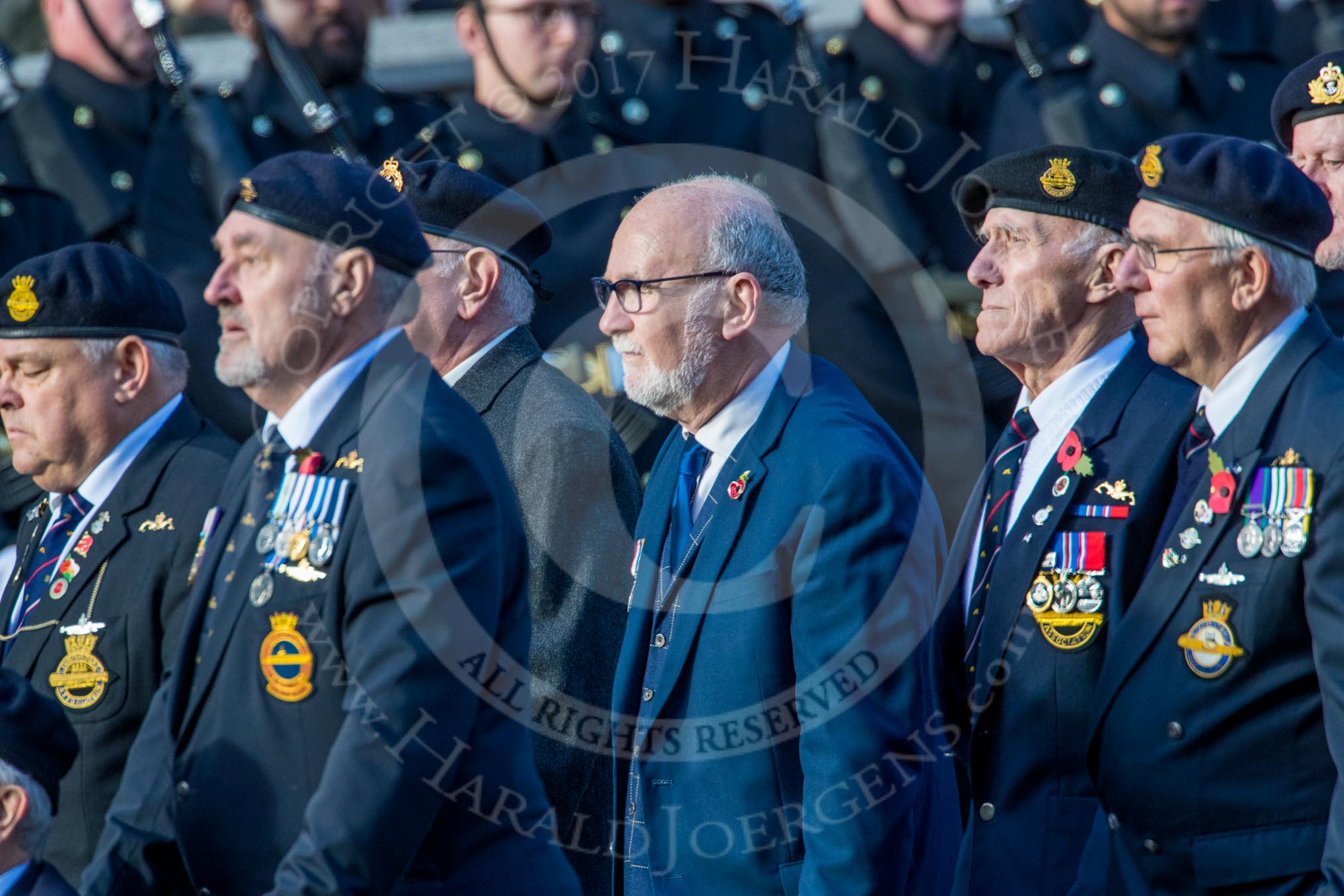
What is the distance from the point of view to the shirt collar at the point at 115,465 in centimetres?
481

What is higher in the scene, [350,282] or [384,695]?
[350,282]

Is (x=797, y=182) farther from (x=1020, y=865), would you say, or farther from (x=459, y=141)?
(x=1020, y=865)

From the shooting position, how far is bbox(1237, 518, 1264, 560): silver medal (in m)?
3.42

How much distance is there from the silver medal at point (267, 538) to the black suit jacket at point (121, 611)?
88cm

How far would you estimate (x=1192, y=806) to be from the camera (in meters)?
3.46

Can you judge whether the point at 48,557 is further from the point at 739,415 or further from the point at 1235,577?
the point at 1235,577

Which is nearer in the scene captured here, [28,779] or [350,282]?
[350,282]

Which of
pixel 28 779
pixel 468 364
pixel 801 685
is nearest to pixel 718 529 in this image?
pixel 801 685

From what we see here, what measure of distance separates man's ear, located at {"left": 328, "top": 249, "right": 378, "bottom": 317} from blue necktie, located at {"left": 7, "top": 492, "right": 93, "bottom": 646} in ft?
4.74

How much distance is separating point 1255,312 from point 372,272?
166cm

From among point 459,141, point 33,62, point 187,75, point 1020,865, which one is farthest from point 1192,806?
point 33,62

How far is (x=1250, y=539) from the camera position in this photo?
3436 mm

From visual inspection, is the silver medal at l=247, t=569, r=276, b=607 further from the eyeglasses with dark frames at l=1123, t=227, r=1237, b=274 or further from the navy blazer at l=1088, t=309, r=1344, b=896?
the eyeglasses with dark frames at l=1123, t=227, r=1237, b=274

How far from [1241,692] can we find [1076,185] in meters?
1.27
